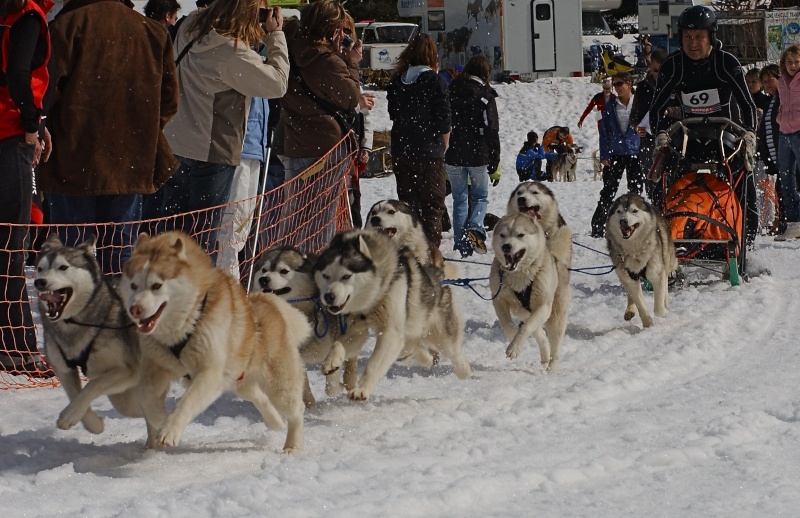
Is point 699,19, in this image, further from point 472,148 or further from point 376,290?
point 376,290

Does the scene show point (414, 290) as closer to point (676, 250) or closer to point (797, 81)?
point (676, 250)

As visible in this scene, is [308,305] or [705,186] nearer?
[308,305]

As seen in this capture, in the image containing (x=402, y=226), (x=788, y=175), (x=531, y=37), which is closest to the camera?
(x=402, y=226)

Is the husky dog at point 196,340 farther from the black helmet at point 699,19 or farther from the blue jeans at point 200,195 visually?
the black helmet at point 699,19

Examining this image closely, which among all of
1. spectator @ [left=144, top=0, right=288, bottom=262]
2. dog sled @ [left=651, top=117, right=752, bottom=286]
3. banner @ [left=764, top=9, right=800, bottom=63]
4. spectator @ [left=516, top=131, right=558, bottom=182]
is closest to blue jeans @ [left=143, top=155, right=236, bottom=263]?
spectator @ [left=144, top=0, right=288, bottom=262]

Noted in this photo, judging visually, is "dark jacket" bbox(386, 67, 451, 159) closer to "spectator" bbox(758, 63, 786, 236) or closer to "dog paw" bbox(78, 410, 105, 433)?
"spectator" bbox(758, 63, 786, 236)

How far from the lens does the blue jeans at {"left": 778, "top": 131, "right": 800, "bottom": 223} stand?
9.26 meters

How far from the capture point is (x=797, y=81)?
8914mm

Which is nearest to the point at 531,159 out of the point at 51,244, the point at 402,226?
the point at 402,226

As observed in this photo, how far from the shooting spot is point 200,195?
15.9 ft

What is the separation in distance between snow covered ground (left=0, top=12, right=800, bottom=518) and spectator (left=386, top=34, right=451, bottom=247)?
192cm

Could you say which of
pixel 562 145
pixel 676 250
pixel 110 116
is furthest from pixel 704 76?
pixel 562 145

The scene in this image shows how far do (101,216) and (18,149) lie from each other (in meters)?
0.46

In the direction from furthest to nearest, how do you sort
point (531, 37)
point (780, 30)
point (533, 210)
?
point (780, 30)
point (531, 37)
point (533, 210)
